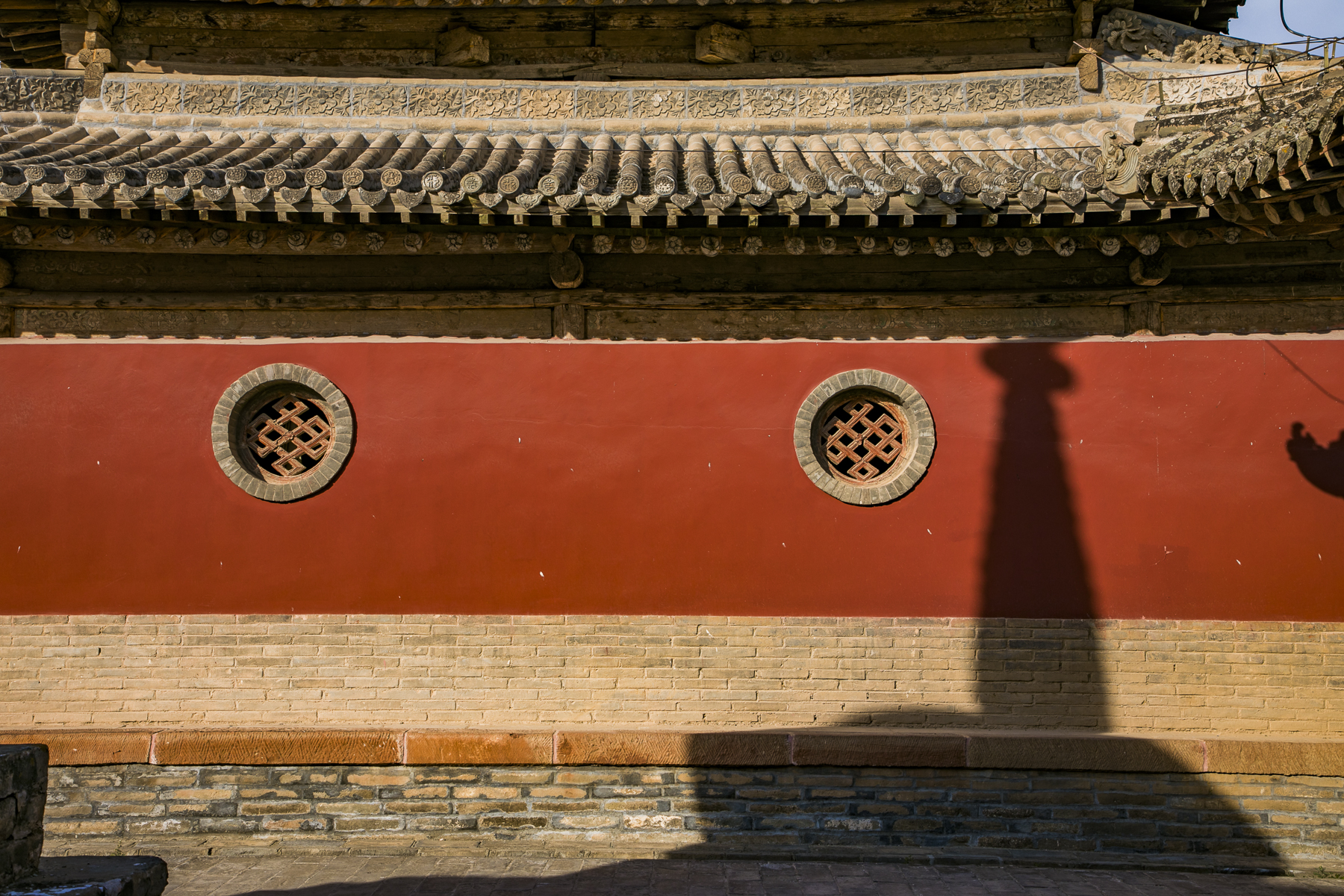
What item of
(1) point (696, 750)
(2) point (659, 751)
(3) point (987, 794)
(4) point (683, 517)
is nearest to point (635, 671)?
(2) point (659, 751)

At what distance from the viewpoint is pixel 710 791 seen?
5203mm

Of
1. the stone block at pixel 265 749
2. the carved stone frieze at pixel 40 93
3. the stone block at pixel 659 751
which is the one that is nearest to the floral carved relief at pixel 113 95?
the carved stone frieze at pixel 40 93

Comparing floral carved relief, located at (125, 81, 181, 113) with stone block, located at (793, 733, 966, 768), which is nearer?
stone block, located at (793, 733, 966, 768)

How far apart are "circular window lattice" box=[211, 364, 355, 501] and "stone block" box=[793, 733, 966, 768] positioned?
3465 millimetres

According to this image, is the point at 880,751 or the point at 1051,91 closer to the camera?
the point at 880,751

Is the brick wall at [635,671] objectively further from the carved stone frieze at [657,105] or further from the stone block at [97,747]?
the carved stone frieze at [657,105]

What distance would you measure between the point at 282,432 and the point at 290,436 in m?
0.08

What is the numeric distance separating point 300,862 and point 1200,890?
206 inches

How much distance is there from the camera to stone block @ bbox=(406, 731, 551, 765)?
16.9ft

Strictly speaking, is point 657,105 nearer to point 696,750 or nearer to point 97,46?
point 97,46

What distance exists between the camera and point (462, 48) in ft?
22.1

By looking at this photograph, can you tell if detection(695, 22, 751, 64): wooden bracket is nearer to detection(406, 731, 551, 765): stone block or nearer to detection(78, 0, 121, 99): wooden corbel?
detection(78, 0, 121, 99): wooden corbel

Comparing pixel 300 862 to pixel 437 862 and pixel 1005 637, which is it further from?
pixel 1005 637

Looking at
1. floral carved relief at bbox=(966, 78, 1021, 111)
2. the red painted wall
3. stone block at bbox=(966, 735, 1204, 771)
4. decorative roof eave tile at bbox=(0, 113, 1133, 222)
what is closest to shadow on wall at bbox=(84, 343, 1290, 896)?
stone block at bbox=(966, 735, 1204, 771)
